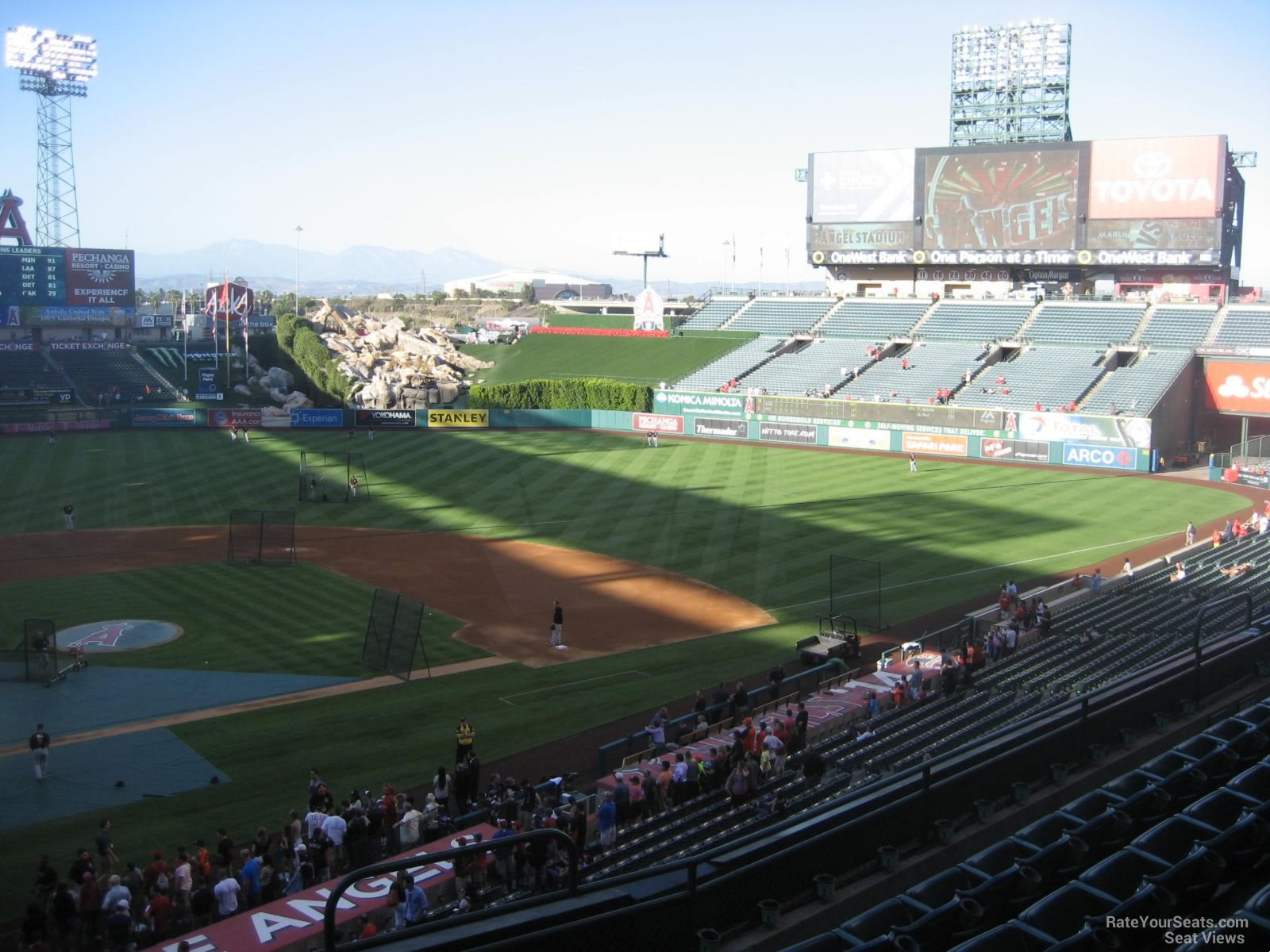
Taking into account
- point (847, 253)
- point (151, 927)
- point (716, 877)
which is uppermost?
point (847, 253)

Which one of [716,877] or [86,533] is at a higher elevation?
[716,877]

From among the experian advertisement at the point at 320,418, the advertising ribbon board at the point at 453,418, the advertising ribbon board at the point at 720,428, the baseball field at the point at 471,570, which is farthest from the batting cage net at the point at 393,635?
the experian advertisement at the point at 320,418

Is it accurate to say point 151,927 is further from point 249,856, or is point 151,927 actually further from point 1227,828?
point 1227,828

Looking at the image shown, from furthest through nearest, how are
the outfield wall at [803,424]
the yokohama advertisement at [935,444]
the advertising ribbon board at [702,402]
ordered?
the advertising ribbon board at [702,402] → the yokohama advertisement at [935,444] → the outfield wall at [803,424]

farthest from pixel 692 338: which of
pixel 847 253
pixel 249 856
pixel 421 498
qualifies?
pixel 249 856

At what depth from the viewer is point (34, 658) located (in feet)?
79.4

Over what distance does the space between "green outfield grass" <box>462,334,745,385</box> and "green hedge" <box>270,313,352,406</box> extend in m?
11.2

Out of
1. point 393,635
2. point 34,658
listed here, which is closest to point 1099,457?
point 393,635

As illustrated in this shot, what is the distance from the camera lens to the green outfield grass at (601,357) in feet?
259

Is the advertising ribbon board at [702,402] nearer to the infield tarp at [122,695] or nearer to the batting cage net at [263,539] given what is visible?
the batting cage net at [263,539]

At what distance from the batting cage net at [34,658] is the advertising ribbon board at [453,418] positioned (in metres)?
45.4

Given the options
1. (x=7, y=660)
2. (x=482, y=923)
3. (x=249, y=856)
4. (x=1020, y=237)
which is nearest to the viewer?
(x=482, y=923)

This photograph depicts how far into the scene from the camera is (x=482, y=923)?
593 cm

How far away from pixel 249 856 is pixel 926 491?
38.0 metres
